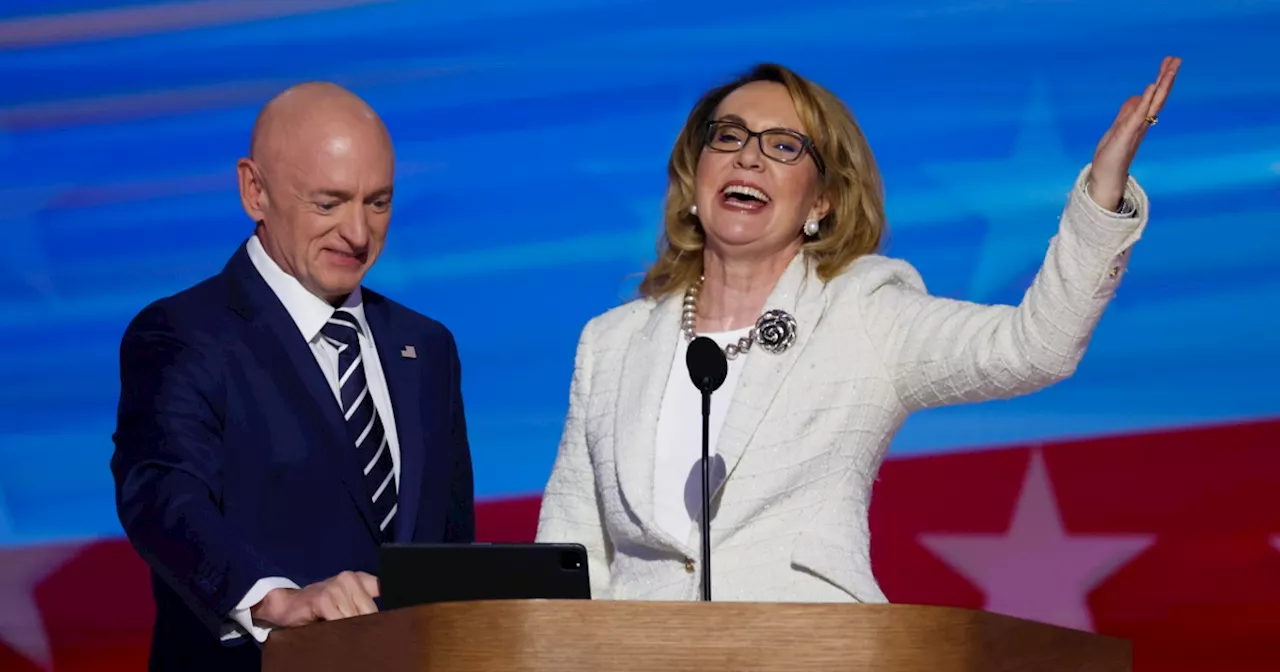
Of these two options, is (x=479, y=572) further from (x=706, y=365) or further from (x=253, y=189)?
(x=253, y=189)

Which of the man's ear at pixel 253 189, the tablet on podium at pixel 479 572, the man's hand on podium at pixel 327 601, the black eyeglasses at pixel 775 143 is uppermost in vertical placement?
the black eyeglasses at pixel 775 143

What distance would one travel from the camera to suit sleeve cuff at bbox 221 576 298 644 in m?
2.56

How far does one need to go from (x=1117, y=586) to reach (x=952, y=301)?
3.87 ft

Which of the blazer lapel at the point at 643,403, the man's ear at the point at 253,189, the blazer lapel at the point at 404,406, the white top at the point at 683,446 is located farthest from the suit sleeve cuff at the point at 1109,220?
the man's ear at the point at 253,189

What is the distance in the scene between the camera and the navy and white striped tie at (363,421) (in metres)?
2.85

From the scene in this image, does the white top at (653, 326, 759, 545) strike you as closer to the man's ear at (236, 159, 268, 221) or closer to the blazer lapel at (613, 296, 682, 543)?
the blazer lapel at (613, 296, 682, 543)

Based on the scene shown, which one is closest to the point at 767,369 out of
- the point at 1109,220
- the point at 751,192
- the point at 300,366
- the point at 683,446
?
the point at 683,446

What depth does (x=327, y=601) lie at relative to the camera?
238cm

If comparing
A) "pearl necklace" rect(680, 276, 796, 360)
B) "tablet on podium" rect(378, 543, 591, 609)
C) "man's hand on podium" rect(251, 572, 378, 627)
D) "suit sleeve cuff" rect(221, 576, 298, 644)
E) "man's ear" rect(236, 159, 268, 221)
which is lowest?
"tablet on podium" rect(378, 543, 591, 609)

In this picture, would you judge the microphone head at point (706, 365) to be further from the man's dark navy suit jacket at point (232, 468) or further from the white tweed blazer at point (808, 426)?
the man's dark navy suit jacket at point (232, 468)

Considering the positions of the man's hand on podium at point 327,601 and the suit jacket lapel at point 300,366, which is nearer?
the man's hand on podium at point 327,601

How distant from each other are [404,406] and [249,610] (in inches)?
19.5

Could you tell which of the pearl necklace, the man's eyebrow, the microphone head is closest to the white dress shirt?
the man's eyebrow

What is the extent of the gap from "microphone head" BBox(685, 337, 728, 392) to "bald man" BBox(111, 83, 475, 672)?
0.60 m
